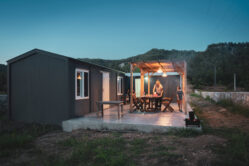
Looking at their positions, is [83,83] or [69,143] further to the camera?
[83,83]

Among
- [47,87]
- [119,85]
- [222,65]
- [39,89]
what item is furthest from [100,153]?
[222,65]

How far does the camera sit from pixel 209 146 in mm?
3703

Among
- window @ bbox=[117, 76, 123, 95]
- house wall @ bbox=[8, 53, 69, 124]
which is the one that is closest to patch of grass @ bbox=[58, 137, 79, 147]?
house wall @ bbox=[8, 53, 69, 124]

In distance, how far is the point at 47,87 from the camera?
6547 millimetres

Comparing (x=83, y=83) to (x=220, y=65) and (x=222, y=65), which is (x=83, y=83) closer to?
(x=222, y=65)

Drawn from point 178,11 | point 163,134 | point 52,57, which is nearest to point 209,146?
point 163,134

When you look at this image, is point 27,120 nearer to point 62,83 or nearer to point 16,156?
point 62,83

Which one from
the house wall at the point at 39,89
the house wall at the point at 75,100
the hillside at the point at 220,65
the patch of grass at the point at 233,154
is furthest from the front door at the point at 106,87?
the hillside at the point at 220,65

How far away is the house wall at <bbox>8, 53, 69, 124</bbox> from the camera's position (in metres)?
6.32

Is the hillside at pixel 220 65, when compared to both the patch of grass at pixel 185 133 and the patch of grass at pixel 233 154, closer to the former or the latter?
the patch of grass at pixel 185 133

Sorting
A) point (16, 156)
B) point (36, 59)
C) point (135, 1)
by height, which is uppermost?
point (135, 1)

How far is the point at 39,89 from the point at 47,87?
1.27 ft

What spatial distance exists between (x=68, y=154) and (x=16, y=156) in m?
1.14

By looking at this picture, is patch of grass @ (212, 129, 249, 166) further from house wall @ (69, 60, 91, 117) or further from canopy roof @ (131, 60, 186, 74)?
house wall @ (69, 60, 91, 117)
